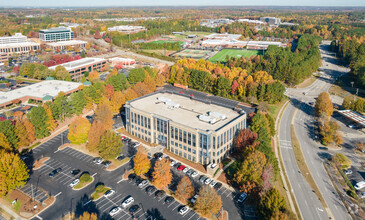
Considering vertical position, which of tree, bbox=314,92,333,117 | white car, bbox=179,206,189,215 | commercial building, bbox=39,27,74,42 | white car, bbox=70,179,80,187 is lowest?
white car, bbox=179,206,189,215

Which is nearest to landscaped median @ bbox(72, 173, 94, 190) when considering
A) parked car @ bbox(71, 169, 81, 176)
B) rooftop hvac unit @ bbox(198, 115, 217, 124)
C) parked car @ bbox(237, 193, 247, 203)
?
parked car @ bbox(71, 169, 81, 176)

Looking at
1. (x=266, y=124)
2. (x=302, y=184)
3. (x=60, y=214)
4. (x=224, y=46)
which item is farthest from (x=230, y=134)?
(x=224, y=46)

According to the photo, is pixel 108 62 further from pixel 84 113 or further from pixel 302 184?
pixel 302 184

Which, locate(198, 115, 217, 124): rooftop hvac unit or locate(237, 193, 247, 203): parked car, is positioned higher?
locate(198, 115, 217, 124): rooftop hvac unit

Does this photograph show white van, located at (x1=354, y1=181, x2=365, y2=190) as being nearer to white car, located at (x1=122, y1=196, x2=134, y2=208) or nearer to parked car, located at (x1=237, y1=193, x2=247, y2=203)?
parked car, located at (x1=237, y1=193, x2=247, y2=203)

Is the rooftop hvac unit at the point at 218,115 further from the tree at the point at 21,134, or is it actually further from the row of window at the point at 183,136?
the tree at the point at 21,134

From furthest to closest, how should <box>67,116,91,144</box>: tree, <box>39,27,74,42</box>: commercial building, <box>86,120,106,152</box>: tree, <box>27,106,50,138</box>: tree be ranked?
<box>39,27,74,42</box>: commercial building
<box>27,106,50,138</box>: tree
<box>67,116,91,144</box>: tree
<box>86,120,106,152</box>: tree

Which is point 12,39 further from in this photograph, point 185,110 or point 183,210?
point 183,210

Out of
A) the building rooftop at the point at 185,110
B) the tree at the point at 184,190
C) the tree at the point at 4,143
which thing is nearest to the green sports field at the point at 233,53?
the building rooftop at the point at 185,110
